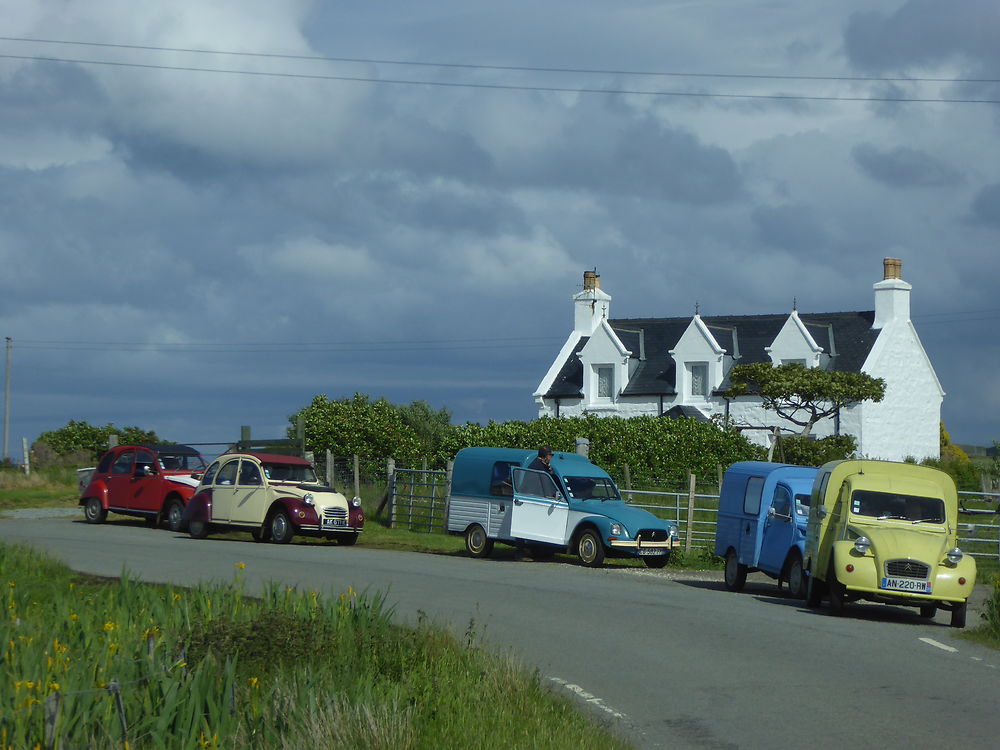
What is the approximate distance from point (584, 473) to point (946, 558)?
945 cm

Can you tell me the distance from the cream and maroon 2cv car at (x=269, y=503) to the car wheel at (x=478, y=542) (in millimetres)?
2828

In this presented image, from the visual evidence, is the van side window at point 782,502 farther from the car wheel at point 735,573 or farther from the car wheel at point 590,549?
the car wheel at point 590,549

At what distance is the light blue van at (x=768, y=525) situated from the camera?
71.5 ft

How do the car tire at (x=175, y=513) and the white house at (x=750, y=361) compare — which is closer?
the car tire at (x=175, y=513)

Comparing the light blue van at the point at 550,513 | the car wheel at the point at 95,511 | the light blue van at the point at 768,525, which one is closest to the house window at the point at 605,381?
the car wheel at the point at 95,511

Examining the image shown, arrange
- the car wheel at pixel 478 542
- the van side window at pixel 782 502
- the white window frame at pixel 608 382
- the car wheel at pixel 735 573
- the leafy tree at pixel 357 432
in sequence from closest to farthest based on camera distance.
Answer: the van side window at pixel 782 502, the car wheel at pixel 735 573, the car wheel at pixel 478 542, the leafy tree at pixel 357 432, the white window frame at pixel 608 382

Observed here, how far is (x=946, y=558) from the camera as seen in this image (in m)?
18.3

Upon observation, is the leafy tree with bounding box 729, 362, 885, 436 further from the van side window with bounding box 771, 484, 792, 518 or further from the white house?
the van side window with bounding box 771, 484, 792, 518

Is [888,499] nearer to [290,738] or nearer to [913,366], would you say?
[290,738]

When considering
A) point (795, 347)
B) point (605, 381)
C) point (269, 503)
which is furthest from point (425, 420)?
point (269, 503)

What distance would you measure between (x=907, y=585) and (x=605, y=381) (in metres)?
47.4

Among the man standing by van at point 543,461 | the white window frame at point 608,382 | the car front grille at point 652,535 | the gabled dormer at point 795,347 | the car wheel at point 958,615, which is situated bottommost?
the car wheel at point 958,615

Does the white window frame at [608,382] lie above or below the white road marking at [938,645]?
above

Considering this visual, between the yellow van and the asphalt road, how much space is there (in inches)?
17.2
